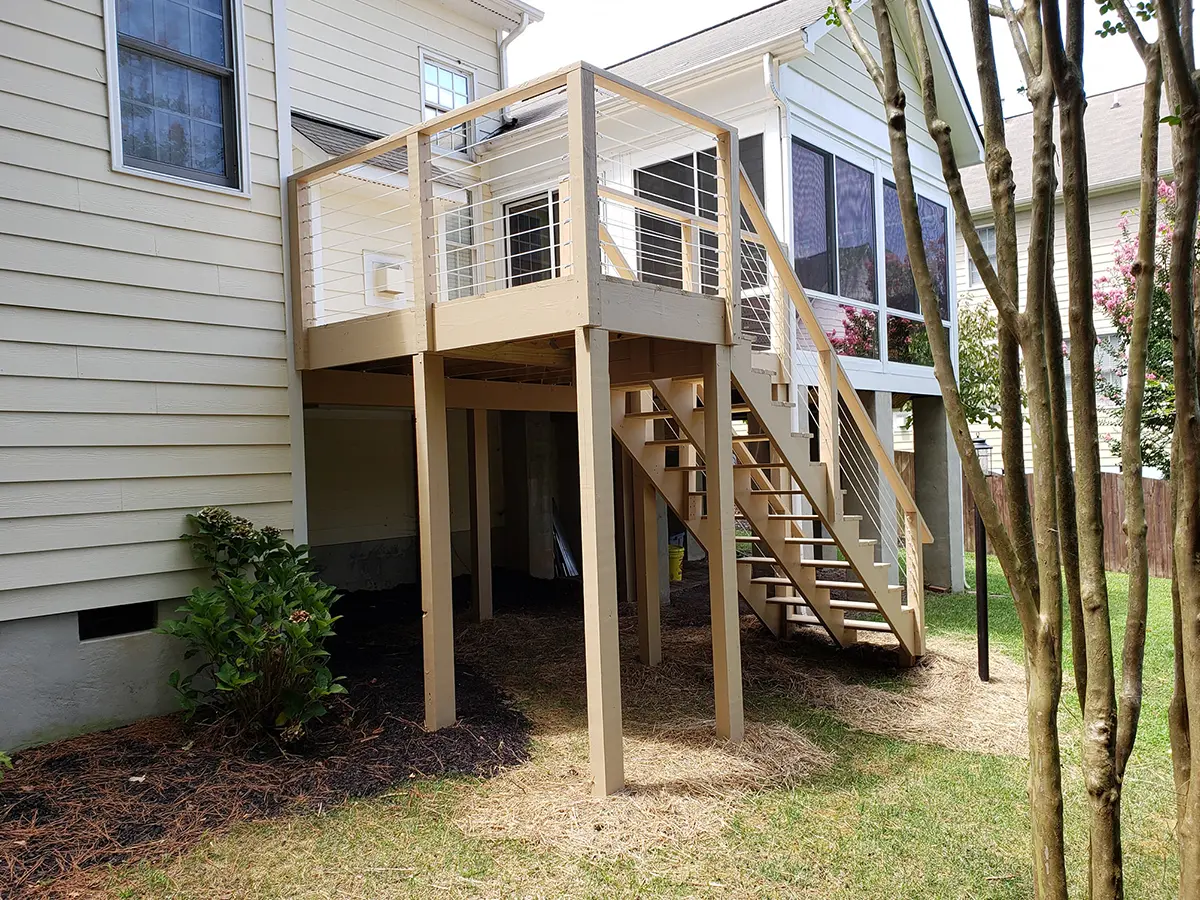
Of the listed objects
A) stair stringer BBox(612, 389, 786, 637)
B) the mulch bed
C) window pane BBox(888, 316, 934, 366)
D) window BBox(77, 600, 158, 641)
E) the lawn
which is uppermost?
window pane BBox(888, 316, 934, 366)

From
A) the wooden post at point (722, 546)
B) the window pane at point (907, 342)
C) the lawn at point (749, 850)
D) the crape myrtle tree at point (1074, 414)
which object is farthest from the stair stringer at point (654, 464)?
the crape myrtle tree at point (1074, 414)

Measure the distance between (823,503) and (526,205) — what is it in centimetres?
635

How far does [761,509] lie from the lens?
7.09m

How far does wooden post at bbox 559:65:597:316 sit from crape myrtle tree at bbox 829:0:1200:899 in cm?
250

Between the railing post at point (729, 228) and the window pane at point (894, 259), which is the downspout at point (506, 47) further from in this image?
the railing post at point (729, 228)

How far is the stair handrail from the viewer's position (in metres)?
6.21

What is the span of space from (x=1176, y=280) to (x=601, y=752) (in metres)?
3.58

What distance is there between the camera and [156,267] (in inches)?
225

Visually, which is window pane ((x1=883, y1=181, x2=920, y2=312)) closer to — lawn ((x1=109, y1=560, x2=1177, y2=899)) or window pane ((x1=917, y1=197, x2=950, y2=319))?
window pane ((x1=917, y1=197, x2=950, y2=319))

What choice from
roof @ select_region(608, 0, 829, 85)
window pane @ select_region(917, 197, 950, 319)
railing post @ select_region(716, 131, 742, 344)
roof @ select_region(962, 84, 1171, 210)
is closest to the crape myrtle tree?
railing post @ select_region(716, 131, 742, 344)

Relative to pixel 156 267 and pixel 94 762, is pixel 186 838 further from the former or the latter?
pixel 156 267

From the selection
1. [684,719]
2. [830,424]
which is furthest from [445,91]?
[684,719]

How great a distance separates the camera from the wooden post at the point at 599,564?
15.7ft

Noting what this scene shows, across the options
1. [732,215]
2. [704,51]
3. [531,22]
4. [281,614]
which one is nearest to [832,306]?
[704,51]
